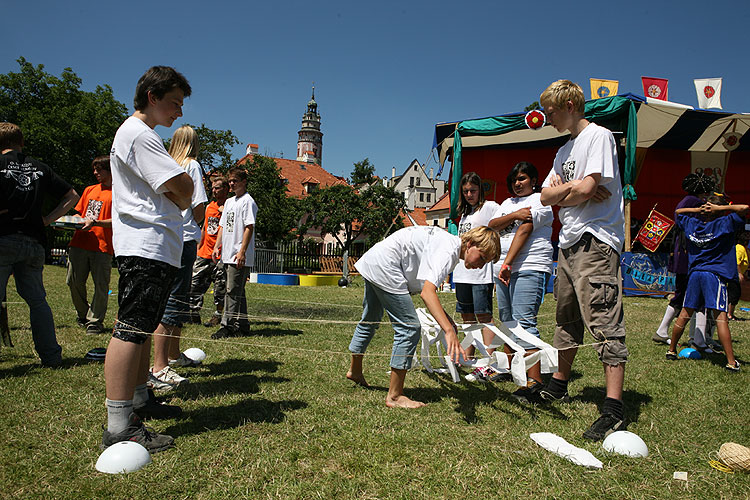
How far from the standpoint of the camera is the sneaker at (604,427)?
2.72m

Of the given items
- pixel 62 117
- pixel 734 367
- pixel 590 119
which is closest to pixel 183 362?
pixel 734 367

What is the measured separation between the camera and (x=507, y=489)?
6.97 feet

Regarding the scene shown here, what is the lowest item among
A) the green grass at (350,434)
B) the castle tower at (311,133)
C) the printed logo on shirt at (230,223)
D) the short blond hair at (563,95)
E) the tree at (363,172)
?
the green grass at (350,434)

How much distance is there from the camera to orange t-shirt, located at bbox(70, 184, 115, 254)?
5.29 meters

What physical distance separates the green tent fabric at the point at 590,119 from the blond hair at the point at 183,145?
9.04 m

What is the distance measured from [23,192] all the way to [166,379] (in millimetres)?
1901

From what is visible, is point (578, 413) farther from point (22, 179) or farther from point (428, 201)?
point (428, 201)

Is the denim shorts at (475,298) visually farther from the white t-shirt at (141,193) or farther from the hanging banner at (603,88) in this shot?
the hanging banner at (603,88)

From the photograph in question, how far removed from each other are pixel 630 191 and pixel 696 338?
643cm

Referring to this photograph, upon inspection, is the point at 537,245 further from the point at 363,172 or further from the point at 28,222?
the point at 363,172

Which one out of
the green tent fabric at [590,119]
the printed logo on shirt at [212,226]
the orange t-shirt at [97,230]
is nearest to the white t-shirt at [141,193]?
the orange t-shirt at [97,230]

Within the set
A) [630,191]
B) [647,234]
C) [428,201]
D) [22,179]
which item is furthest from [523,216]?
[428,201]

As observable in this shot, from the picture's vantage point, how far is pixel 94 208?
5285 millimetres

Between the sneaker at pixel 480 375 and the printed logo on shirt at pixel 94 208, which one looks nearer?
the sneaker at pixel 480 375
